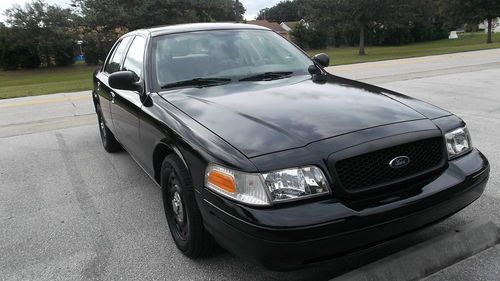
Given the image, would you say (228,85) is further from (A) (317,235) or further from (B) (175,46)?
(A) (317,235)

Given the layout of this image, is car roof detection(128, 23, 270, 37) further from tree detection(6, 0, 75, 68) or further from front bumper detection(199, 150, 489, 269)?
tree detection(6, 0, 75, 68)

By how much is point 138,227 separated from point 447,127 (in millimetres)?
2521

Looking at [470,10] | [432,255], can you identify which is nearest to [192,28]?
[432,255]

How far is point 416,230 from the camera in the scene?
2705mm

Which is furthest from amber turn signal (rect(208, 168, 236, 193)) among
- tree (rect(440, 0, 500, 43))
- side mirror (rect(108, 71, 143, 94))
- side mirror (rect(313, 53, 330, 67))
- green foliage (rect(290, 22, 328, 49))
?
green foliage (rect(290, 22, 328, 49))

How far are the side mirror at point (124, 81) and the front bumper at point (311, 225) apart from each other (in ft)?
5.37

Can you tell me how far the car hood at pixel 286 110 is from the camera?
271 cm

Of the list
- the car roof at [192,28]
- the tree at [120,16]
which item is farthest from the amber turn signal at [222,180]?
the tree at [120,16]

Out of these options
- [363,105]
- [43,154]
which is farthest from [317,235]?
[43,154]

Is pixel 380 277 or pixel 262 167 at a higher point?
pixel 262 167

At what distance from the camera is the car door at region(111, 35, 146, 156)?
413 cm

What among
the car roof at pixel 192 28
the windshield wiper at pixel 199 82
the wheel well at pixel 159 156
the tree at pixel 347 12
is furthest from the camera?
the tree at pixel 347 12

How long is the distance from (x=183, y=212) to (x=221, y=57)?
1608 mm

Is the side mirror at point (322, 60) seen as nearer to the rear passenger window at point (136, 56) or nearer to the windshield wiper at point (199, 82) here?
the windshield wiper at point (199, 82)
